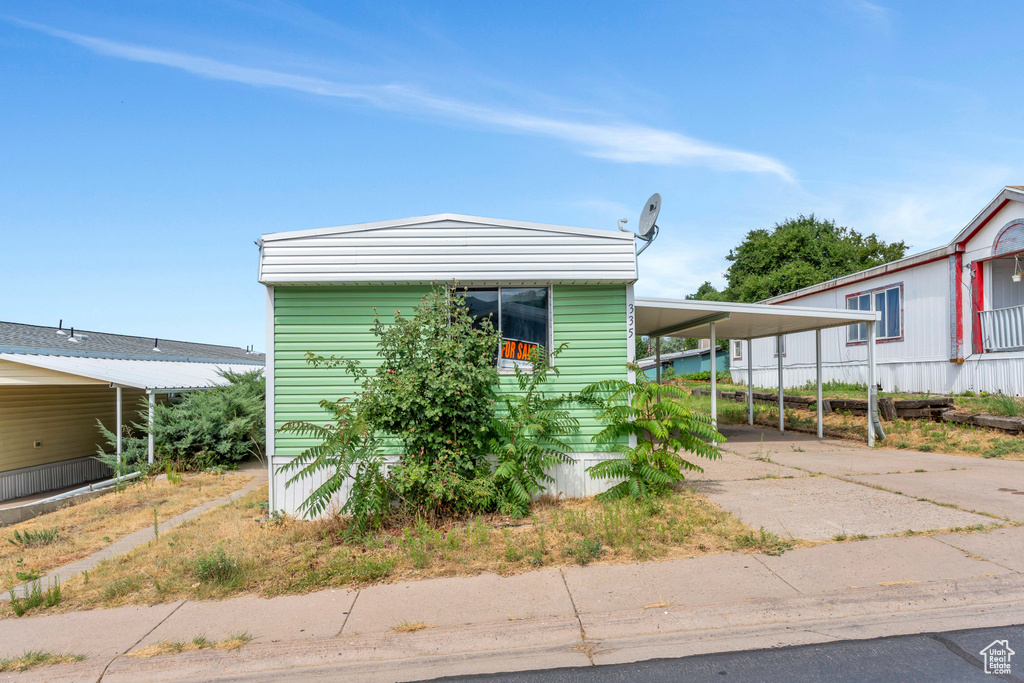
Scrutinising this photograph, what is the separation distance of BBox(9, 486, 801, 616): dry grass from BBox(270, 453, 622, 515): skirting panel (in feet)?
1.73

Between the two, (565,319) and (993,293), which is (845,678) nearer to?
(565,319)

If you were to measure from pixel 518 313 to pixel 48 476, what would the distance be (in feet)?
49.2

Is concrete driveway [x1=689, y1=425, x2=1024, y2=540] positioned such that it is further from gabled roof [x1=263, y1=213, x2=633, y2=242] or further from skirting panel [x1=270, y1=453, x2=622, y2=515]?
gabled roof [x1=263, y1=213, x2=633, y2=242]

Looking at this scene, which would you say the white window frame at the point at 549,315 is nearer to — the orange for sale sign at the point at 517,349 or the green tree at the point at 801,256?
the orange for sale sign at the point at 517,349

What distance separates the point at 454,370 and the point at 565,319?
2037 mm

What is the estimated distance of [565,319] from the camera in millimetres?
8055

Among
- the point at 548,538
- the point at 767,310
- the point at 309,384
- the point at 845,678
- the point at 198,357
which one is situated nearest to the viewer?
the point at 845,678

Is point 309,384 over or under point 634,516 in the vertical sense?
over

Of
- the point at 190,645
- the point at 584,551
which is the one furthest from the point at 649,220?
the point at 190,645

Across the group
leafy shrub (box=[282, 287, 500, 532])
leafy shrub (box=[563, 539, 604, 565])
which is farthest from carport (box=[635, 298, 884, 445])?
leafy shrub (box=[563, 539, 604, 565])

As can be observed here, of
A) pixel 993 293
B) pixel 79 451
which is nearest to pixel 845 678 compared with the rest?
pixel 993 293

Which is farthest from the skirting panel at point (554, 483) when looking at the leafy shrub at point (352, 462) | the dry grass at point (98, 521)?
the dry grass at point (98, 521)

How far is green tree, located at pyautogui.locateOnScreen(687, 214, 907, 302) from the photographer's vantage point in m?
35.9

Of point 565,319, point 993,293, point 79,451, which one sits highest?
point 993,293
